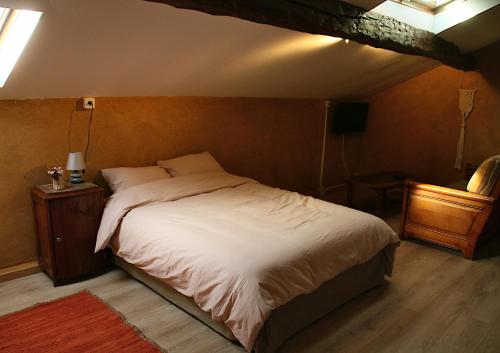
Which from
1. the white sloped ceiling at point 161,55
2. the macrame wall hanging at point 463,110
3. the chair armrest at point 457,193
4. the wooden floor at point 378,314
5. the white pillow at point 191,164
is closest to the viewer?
the white sloped ceiling at point 161,55

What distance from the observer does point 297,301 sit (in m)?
2.24

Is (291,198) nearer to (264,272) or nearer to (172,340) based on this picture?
(264,272)

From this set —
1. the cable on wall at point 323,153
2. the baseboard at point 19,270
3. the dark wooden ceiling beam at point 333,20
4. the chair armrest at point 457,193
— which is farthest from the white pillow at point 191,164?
the cable on wall at point 323,153

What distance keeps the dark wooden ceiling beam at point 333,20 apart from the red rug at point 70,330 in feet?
5.97

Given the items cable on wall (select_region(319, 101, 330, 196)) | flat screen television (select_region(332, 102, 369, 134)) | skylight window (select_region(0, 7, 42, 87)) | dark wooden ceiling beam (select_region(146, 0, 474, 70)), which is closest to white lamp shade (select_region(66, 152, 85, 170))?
skylight window (select_region(0, 7, 42, 87))

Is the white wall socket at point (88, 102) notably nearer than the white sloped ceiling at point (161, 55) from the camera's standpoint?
No

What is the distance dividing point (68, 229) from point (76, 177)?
41 centimetres

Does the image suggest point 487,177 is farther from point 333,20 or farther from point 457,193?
point 333,20

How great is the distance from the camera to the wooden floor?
2221 mm

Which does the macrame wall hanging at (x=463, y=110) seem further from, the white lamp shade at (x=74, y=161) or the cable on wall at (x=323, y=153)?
the white lamp shade at (x=74, y=161)

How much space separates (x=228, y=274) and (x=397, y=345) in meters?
1.10

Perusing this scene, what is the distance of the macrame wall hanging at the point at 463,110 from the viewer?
15.7 ft

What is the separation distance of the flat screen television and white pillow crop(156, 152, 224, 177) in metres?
2.29

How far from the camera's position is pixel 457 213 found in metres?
3.45
